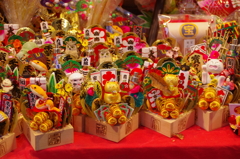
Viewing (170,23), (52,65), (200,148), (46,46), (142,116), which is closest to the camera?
(200,148)

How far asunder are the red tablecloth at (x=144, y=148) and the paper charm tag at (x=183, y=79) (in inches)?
10.7

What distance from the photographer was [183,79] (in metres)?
1.69

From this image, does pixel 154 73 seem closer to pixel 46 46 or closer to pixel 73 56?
pixel 73 56

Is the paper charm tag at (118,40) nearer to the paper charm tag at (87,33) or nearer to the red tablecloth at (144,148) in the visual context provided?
the paper charm tag at (87,33)

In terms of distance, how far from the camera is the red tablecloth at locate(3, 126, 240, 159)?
4.79 feet

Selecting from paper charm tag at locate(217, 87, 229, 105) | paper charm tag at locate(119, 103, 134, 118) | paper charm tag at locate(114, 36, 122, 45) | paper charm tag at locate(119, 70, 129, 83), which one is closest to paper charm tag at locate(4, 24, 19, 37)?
paper charm tag at locate(114, 36, 122, 45)

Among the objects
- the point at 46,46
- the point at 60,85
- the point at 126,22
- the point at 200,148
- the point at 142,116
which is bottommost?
the point at 200,148

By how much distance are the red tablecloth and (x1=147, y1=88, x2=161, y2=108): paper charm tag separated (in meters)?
0.17

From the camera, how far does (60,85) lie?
149 centimetres

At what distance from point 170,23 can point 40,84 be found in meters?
1.40

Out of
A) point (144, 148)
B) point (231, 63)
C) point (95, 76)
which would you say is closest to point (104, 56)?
point (95, 76)

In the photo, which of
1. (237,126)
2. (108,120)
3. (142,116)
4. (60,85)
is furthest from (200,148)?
(60,85)

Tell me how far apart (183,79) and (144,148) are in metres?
0.46

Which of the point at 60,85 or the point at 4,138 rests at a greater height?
the point at 60,85
